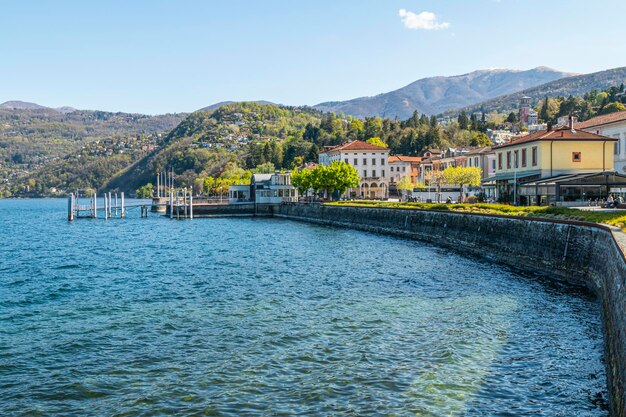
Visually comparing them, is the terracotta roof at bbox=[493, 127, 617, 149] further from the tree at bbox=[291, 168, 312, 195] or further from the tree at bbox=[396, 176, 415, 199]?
the tree at bbox=[291, 168, 312, 195]

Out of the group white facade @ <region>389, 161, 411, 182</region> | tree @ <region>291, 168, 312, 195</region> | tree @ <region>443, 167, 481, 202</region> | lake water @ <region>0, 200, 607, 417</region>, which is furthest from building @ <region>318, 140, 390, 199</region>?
lake water @ <region>0, 200, 607, 417</region>

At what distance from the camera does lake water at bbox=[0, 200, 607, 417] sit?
13562 mm

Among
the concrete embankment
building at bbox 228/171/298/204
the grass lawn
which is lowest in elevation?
the concrete embankment

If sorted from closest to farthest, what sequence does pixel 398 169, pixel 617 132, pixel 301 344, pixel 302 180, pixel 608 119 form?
pixel 301 344
pixel 617 132
pixel 608 119
pixel 302 180
pixel 398 169

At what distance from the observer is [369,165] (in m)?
125

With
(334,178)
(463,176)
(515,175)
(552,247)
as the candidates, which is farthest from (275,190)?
(552,247)

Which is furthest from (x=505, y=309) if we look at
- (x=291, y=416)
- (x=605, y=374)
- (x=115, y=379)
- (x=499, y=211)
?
(x=499, y=211)

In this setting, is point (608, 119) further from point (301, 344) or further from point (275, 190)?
point (275, 190)

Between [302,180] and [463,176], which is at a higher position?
[302,180]

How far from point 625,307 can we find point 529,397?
119 inches

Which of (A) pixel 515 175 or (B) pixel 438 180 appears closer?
(A) pixel 515 175

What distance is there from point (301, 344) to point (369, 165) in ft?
355

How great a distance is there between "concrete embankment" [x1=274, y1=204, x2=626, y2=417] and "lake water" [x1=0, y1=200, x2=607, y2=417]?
101 centimetres

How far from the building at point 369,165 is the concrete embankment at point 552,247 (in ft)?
187
